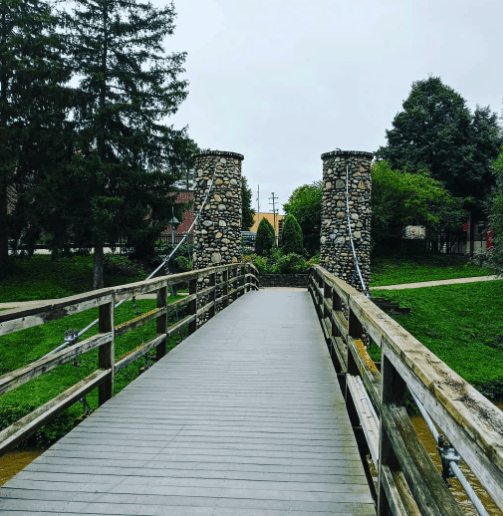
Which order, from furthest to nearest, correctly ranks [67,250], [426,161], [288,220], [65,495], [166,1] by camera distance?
[426,161]
[288,220]
[166,1]
[67,250]
[65,495]

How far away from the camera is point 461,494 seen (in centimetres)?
561

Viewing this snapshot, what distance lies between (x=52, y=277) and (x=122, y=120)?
5900mm

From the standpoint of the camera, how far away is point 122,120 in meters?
16.5

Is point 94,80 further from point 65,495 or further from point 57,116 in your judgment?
point 65,495

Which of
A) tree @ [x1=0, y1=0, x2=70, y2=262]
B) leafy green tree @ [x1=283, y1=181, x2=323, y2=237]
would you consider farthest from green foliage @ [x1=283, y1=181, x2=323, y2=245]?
tree @ [x1=0, y1=0, x2=70, y2=262]

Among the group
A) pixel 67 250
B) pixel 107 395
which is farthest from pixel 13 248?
pixel 107 395

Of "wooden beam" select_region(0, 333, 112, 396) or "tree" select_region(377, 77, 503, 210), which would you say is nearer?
"wooden beam" select_region(0, 333, 112, 396)

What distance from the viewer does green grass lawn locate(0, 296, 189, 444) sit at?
23.9 feet

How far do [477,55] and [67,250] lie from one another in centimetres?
1348

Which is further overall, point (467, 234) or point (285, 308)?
point (467, 234)

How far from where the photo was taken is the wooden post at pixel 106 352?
12.2ft

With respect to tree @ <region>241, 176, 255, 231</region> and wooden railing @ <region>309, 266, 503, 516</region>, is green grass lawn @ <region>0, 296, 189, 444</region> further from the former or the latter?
tree @ <region>241, 176, 255, 231</region>

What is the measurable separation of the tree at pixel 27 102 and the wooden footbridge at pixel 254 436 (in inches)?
492

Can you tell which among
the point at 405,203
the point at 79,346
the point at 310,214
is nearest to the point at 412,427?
the point at 79,346
